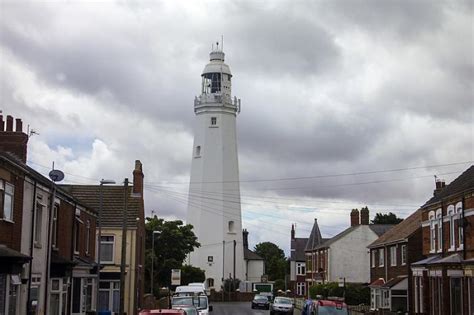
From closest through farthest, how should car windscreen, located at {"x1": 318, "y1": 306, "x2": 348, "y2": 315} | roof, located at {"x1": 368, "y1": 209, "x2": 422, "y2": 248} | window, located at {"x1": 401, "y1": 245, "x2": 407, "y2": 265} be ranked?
1. car windscreen, located at {"x1": 318, "y1": 306, "x2": 348, "y2": 315}
2. window, located at {"x1": 401, "y1": 245, "x2": 407, "y2": 265}
3. roof, located at {"x1": 368, "y1": 209, "x2": 422, "y2": 248}

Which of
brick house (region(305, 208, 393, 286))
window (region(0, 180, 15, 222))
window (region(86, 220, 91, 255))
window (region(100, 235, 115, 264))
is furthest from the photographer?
brick house (region(305, 208, 393, 286))

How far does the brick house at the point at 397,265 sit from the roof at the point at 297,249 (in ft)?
163

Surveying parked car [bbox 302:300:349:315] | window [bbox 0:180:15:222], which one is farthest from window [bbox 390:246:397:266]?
window [bbox 0:180:15:222]

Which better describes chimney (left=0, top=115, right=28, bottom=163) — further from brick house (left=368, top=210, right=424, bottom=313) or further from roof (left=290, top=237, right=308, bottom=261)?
roof (left=290, top=237, right=308, bottom=261)

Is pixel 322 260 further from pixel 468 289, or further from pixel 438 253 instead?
pixel 468 289

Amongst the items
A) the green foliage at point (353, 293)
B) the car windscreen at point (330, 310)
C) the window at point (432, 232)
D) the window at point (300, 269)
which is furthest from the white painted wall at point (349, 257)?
the car windscreen at point (330, 310)

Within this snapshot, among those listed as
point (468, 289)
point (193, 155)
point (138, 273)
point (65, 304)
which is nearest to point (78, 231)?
point (65, 304)

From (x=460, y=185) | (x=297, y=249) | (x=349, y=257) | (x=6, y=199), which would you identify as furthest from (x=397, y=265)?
(x=297, y=249)

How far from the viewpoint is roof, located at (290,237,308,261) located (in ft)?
353

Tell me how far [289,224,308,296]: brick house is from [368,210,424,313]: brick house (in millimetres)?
45349

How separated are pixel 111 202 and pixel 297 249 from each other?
2529 inches

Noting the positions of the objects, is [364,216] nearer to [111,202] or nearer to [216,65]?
[216,65]

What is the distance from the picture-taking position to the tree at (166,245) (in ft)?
238

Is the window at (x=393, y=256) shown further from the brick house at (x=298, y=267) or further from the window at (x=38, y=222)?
the brick house at (x=298, y=267)
